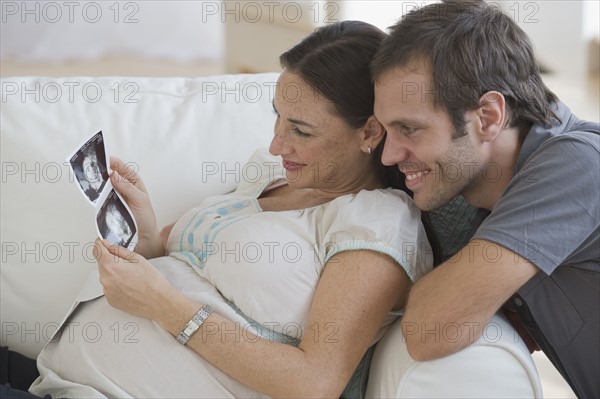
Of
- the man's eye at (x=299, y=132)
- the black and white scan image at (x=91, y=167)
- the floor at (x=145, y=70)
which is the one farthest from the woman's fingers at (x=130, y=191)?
the floor at (x=145, y=70)

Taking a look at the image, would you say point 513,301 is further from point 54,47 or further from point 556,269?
point 54,47

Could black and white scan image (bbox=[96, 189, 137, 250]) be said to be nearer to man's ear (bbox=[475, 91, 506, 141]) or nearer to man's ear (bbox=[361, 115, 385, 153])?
man's ear (bbox=[361, 115, 385, 153])

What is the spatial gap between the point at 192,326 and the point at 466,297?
483 millimetres

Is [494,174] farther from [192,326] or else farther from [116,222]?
[116,222]

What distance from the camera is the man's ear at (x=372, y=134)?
1795 millimetres

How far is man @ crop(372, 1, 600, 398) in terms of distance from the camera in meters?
1.52

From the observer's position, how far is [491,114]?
5.44ft

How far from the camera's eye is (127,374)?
1668 millimetres

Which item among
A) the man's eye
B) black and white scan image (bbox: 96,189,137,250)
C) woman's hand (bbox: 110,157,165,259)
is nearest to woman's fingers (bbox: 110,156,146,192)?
woman's hand (bbox: 110,157,165,259)

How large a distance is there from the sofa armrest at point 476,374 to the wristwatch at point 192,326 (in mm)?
349

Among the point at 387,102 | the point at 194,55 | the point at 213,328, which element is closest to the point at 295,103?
the point at 387,102

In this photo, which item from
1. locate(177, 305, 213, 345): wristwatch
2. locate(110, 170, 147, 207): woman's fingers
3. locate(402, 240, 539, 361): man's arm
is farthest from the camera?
locate(110, 170, 147, 207): woman's fingers

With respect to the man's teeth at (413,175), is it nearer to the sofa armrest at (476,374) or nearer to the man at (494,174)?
the man at (494,174)

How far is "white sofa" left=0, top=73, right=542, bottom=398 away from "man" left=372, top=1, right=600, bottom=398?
53 centimetres
